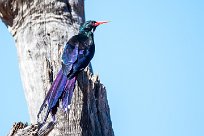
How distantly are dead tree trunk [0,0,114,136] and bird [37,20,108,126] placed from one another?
0.06 meters

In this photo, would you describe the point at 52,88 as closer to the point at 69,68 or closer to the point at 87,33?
the point at 69,68

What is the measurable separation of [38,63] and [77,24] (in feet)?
1.55

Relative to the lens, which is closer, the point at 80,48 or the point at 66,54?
the point at 66,54

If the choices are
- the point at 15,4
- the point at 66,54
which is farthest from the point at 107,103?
the point at 15,4

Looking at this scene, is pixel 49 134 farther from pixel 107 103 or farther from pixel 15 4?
pixel 15 4

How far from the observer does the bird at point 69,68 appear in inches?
128

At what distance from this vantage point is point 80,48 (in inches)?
146

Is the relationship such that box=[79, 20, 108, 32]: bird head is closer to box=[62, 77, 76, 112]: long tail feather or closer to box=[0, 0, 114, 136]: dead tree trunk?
box=[0, 0, 114, 136]: dead tree trunk

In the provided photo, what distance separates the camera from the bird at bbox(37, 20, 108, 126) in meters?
3.26

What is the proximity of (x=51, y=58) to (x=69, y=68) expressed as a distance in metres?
0.21

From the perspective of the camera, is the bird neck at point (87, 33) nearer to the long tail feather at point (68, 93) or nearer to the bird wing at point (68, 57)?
the bird wing at point (68, 57)

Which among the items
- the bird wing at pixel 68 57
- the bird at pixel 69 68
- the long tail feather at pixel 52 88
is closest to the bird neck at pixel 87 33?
the bird at pixel 69 68

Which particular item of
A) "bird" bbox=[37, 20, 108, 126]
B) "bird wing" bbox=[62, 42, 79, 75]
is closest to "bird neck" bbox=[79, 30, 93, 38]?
"bird" bbox=[37, 20, 108, 126]

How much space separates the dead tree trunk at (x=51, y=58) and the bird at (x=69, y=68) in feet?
0.20
